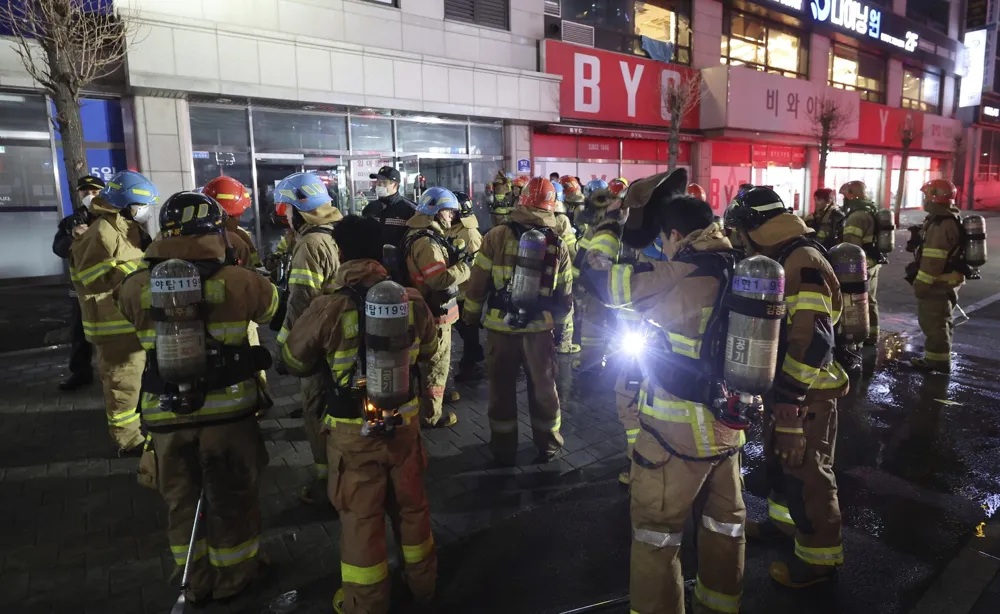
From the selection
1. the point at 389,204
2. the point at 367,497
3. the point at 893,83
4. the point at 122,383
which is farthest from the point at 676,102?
the point at 893,83

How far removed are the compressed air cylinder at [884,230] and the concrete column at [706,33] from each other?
43.0 feet

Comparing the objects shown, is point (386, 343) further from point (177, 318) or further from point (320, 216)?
point (320, 216)

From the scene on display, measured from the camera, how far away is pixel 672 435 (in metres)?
2.58

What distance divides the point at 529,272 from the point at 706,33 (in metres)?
18.5

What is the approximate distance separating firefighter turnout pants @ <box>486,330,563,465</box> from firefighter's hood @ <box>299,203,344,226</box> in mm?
1441

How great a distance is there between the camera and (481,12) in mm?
14320

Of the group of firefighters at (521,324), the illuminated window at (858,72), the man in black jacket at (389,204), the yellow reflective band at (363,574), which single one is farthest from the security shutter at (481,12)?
the illuminated window at (858,72)

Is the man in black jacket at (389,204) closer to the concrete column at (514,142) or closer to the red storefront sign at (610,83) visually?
the concrete column at (514,142)

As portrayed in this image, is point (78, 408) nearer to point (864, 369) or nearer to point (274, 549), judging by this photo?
point (274, 549)

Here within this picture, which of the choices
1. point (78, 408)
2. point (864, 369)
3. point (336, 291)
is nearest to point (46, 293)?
point (78, 408)

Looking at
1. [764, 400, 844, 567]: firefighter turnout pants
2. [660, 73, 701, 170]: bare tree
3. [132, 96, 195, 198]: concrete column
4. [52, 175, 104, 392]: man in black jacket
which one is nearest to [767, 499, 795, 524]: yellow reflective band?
[764, 400, 844, 567]: firefighter turnout pants

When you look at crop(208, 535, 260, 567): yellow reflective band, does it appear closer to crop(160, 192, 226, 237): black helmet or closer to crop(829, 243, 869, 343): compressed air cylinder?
crop(160, 192, 226, 237): black helmet

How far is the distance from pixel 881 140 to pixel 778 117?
9.33 meters

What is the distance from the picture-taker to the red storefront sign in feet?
51.2
